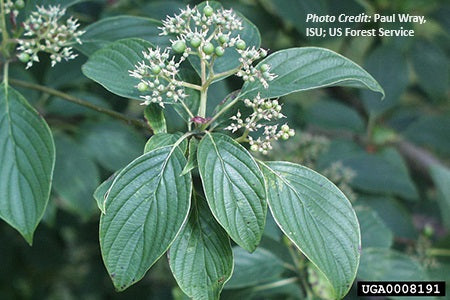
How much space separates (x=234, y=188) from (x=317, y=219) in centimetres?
15

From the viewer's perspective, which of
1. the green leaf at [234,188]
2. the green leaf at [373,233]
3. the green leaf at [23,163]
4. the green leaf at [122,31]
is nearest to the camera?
the green leaf at [234,188]

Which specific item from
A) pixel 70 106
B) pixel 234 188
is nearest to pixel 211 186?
pixel 234 188

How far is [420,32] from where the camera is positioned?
2385 mm

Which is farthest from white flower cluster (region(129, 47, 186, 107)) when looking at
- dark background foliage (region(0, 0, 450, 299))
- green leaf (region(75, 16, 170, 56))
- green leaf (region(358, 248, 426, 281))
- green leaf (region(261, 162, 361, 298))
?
green leaf (region(358, 248, 426, 281))

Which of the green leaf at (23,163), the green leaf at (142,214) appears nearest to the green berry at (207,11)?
the green leaf at (142,214)

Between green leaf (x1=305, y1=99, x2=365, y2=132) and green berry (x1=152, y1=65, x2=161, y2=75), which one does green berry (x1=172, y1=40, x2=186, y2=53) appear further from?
green leaf (x1=305, y1=99, x2=365, y2=132)

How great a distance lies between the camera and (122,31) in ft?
4.37

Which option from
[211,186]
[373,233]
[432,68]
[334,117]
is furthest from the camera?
[432,68]

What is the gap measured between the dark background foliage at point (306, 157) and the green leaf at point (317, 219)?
41cm

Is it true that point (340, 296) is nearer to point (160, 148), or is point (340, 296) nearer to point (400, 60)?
point (160, 148)

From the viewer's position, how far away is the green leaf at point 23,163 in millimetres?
1089

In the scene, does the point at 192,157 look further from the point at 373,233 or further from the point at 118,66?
the point at 373,233

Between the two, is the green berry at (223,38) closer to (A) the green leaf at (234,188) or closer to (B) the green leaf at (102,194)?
(A) the green leaf at (234,188)

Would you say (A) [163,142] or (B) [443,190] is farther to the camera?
(B) [443,190]
